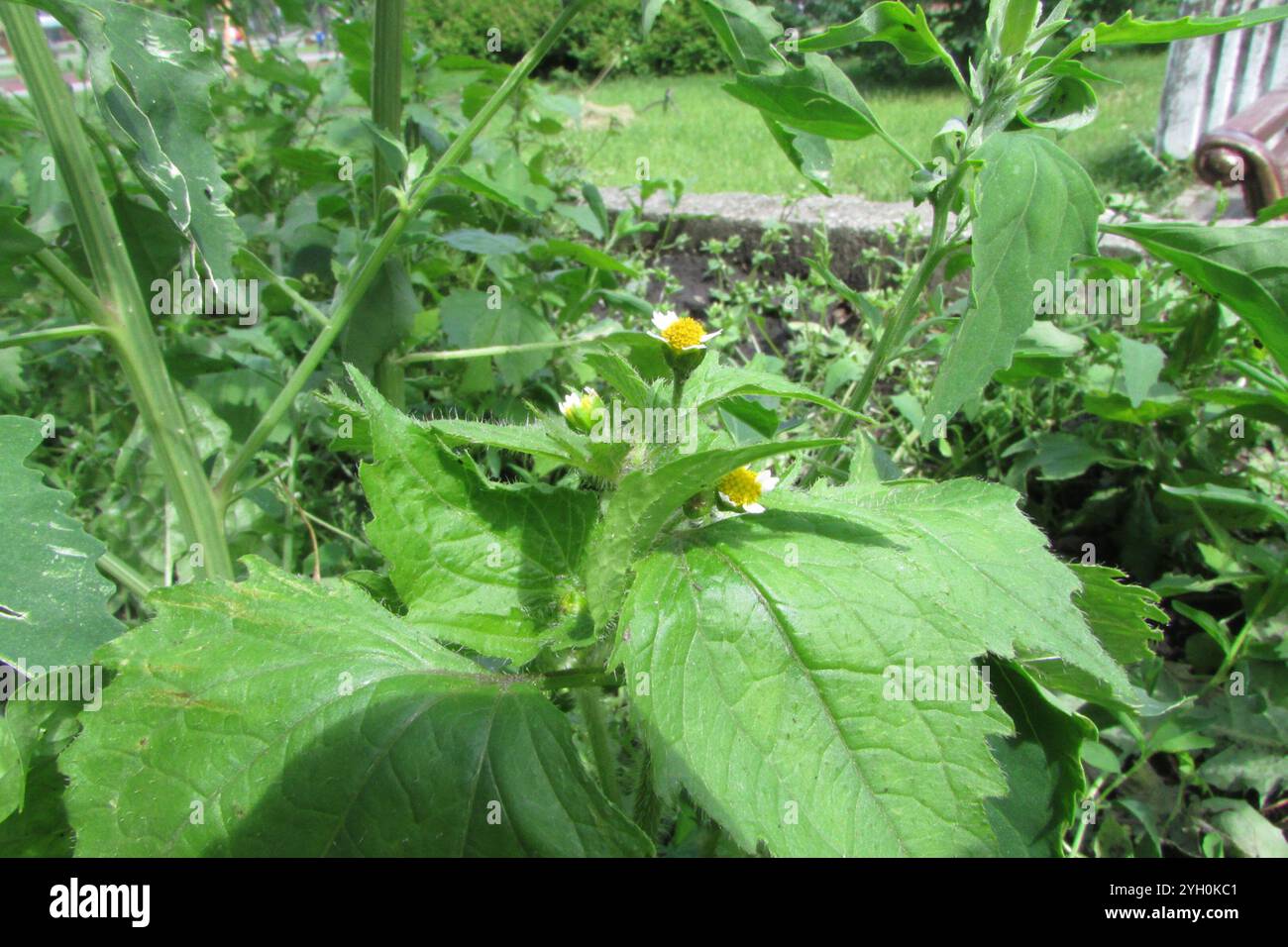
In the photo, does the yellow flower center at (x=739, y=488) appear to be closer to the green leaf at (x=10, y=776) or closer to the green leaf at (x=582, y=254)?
the green leaf at (x=10, y=776)

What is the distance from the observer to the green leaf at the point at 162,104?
0.86 m

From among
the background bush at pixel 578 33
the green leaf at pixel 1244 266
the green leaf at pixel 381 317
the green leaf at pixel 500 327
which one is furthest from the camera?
the background bush at pixel 578 33

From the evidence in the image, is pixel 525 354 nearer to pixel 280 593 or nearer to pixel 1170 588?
pixel 280 593

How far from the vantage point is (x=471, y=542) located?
108cm

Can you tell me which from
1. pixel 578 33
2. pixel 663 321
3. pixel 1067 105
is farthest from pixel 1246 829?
pixel 578 33

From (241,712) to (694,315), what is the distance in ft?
8.77

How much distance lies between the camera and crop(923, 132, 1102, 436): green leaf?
1.03 metres

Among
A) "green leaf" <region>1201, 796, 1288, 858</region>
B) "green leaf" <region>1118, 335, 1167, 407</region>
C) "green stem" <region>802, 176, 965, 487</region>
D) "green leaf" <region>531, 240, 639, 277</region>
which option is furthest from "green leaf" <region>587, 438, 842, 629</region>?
"green leaf" <region>1118, 335, 1167, 407</region>

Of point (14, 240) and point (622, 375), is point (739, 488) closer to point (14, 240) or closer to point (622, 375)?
point (622, 375)

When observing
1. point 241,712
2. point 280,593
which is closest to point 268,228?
point 280,593

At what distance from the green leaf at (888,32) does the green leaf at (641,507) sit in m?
0.68

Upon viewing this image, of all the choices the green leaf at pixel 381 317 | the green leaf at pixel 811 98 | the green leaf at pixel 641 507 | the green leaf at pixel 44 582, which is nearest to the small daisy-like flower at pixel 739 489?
the green leaf at pixel 641 507

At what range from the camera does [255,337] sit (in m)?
2.10

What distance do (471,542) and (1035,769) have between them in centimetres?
80
